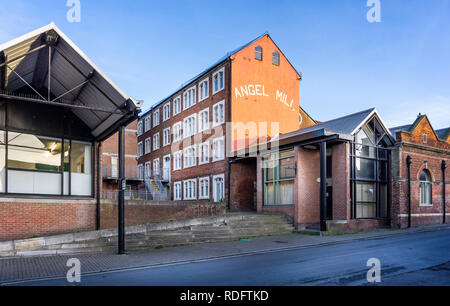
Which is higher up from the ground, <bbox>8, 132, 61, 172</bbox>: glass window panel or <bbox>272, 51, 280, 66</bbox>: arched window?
<bbox>272, 51, 280, 66</bbox>: arched window

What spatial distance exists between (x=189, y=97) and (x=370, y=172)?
19.2 meters

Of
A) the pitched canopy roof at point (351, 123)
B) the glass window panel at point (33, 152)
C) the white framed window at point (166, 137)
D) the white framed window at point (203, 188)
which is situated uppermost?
the white framed window at point (166, 137)

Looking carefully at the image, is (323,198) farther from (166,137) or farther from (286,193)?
(166,137)

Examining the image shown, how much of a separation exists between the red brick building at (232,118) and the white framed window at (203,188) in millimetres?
24

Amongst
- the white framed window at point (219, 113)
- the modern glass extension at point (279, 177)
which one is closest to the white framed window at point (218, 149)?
the white framed window at point (219, 113)

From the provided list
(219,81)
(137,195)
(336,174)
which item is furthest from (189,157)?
(336,174)

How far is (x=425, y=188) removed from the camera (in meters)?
24.5

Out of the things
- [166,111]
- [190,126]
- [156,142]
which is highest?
[166,111]

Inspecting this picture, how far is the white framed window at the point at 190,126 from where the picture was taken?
34.5m

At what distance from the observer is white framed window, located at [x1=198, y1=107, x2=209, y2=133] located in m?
32.3

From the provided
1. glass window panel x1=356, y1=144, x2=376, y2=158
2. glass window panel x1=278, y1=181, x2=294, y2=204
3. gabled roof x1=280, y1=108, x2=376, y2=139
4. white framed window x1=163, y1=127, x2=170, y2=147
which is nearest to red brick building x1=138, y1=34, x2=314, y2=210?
white framed window x1=163, y1=127, x2=170, y2=147

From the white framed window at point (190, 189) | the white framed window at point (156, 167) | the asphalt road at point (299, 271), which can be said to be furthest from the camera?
the white framed window at point (156, 167)

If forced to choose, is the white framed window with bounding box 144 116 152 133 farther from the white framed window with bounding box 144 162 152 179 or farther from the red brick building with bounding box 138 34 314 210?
the red brick building with bounding box 138 34 314 210

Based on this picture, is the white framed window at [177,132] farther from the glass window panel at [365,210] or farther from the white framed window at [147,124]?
the glass window panel at [365,210]
